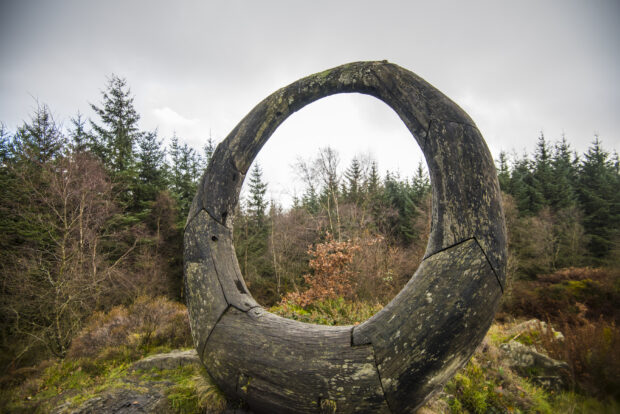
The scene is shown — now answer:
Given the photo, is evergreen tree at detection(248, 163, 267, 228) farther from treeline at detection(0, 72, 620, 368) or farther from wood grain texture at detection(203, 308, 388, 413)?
wood grain texture at detection(203, 308, 388, 413)

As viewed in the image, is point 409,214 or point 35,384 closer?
point 35,384

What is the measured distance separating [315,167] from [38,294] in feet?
51.8

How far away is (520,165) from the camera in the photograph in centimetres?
3192

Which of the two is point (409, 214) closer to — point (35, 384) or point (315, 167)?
point (315, 167)

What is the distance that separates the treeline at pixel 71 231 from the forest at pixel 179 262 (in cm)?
8

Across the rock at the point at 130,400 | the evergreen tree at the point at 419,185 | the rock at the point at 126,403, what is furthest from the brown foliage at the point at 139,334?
the evergreen tree at the point at 419,185

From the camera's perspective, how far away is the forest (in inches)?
195

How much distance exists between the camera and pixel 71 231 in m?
9.78

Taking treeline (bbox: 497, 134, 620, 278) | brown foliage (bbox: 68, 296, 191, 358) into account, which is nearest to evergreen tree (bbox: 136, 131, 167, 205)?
brown foliage (bbox: 68, 296, 191, 358)

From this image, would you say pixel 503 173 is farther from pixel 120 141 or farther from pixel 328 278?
pixel 120 141

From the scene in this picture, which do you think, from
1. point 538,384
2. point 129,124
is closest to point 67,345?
point 538,384

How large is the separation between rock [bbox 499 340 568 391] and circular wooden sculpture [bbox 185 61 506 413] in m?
5.82

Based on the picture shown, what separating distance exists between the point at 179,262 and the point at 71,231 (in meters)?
10.2

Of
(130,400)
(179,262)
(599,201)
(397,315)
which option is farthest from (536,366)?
(599,201)
